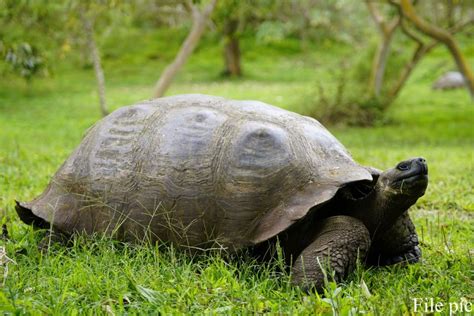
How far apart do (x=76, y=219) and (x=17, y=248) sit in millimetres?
347

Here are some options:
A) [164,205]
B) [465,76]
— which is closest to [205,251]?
[164,205]

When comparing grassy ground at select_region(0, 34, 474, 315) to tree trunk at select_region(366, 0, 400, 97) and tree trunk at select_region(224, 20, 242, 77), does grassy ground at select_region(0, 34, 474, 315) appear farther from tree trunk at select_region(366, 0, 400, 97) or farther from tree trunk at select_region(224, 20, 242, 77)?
tree trunk at select_region(224, 20, 242, 77)

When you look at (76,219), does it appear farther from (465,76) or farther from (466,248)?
(465,76)

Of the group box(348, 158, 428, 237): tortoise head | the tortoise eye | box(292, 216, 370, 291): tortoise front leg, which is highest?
the tortoise eye

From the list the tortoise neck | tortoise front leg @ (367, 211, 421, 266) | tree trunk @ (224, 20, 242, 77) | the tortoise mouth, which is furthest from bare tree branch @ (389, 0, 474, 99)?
tree trunk @ (224, 20, 242, 77)

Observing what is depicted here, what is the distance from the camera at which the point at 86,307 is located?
257 cm

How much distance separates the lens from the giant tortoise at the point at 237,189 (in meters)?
3.16

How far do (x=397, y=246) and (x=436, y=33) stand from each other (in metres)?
8.79

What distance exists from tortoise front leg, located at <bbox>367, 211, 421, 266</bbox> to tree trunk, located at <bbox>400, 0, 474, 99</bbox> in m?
8.26

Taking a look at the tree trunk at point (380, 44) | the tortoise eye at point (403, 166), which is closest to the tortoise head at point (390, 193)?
the tortoise eye at point (403, 166)

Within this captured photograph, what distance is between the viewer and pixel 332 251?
10.0 ft

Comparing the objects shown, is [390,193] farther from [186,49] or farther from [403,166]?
[186,49]

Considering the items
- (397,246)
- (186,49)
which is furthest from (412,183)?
(186,49)

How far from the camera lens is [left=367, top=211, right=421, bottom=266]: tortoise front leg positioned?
3533 mm
